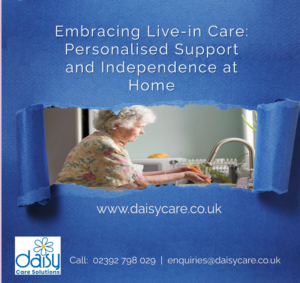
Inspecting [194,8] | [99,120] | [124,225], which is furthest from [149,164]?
[194,8]

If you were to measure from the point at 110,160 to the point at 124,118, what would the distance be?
1.13ft

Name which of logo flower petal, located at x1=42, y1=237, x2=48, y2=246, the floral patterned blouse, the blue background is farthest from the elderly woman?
logo flower petal, located at x1=42, y1=237, x2=48, y2=246

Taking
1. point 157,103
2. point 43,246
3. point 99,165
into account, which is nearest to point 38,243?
point 43,246

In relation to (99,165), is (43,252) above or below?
below

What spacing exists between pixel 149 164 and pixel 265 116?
5.26 feet

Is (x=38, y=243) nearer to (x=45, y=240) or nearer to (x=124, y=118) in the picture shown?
(x=45, y=240)

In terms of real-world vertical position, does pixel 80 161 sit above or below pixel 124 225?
above

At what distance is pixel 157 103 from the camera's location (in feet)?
4.51

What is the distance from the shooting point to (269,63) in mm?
1383

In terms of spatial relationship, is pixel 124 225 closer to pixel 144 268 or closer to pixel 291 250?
pixel 144 268

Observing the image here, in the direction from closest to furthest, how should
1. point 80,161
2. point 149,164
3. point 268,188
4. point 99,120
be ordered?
point 268,188 < point 80,161 < point 99,120 < point 149,164

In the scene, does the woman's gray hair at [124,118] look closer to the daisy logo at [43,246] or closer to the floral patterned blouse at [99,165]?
the floral patterned blouse at [99,165]

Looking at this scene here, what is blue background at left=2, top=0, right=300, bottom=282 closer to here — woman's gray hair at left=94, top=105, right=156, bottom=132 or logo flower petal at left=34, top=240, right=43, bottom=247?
logo flower petal at left=34, top=240, right=43, bottom=247

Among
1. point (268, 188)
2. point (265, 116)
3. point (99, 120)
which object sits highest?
point (99, 120)
